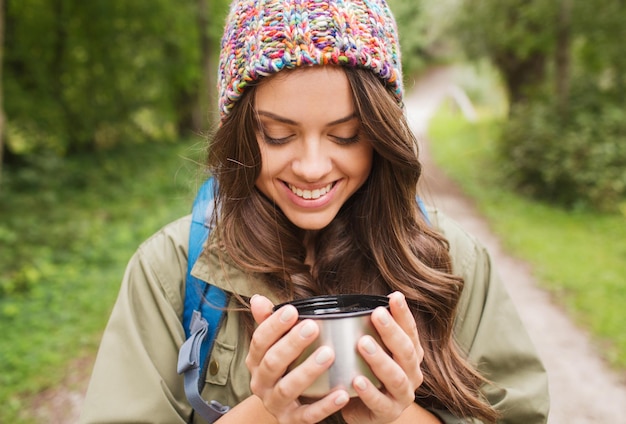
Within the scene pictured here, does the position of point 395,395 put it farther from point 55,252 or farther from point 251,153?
point 55,252

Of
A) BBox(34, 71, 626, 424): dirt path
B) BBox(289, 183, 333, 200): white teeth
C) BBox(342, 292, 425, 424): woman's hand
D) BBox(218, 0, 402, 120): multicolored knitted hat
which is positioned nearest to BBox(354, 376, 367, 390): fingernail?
BBox(342, 292, 425, 424): woman's hand

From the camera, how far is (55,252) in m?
6.87

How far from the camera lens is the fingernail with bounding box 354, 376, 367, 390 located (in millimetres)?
1181

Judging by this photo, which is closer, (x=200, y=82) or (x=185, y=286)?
(x=185, y=286)

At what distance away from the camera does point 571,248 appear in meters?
7.28

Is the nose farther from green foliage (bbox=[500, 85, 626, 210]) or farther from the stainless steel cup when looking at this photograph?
green foliage (bbox=[500, 85, 626, 210])

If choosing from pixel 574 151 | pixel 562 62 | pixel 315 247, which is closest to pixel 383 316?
pixel 315 247

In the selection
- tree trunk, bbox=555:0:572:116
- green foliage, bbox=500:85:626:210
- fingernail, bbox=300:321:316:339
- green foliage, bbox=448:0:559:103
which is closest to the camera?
fingernail, bbox=300:321:316:339

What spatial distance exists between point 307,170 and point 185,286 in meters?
0.58

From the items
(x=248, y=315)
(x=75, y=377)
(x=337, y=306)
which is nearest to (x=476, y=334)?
(x=337, y=306)

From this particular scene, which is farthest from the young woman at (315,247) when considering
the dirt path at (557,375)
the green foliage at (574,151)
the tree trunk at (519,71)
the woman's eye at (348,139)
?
the tree trunk at (519,71)

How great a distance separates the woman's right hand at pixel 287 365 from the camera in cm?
115

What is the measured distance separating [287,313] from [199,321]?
584mm

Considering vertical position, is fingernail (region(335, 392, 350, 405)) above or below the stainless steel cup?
below
